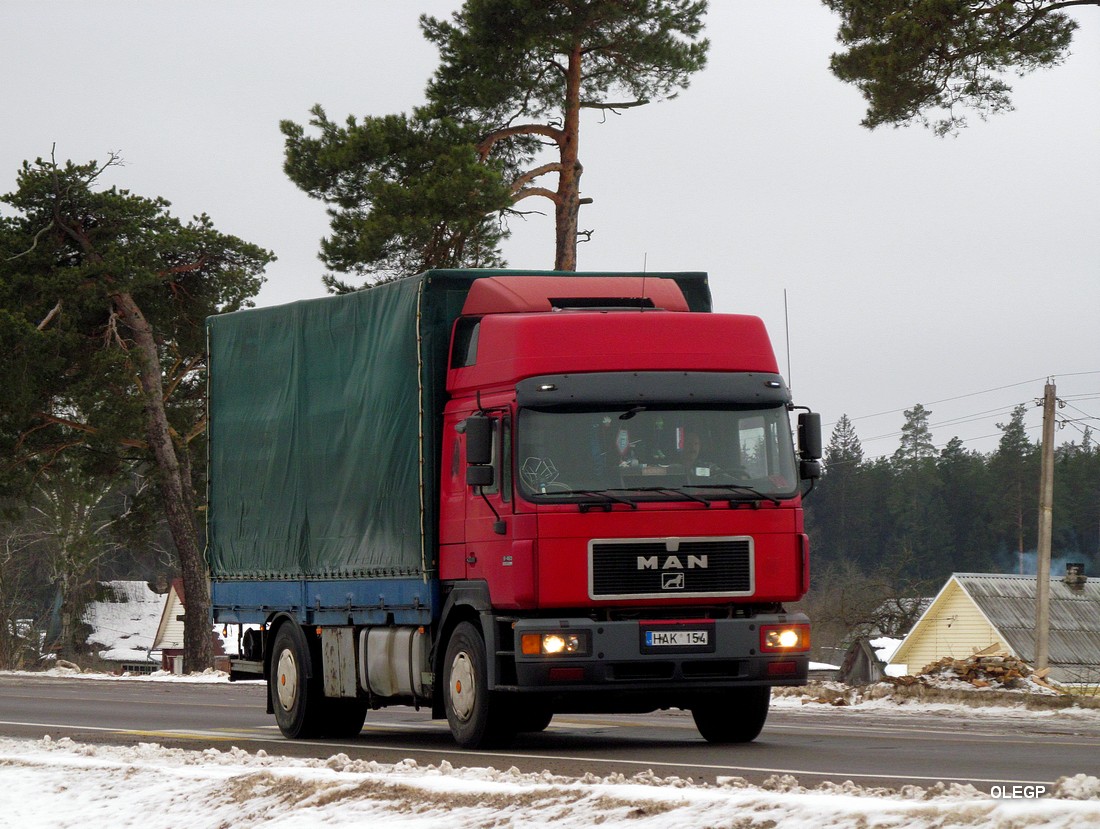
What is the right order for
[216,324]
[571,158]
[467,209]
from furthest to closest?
[571,158], [467,209], [216,324]

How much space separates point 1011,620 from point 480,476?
54227 millimetres

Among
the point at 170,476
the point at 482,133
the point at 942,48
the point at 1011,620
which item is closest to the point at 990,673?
the point at 942,48

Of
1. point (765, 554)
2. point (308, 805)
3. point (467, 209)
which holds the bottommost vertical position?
point (308, 805)

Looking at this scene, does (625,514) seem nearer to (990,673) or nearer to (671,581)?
(671,581)

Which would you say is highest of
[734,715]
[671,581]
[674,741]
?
[671,581]

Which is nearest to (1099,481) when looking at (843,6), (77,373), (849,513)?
(849,513)

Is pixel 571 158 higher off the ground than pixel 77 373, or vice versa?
pixel 571 158

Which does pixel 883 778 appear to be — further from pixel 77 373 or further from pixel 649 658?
pixel 77 373

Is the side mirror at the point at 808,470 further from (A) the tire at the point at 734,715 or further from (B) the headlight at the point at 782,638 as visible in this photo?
(A) the tire at the point at 734,715

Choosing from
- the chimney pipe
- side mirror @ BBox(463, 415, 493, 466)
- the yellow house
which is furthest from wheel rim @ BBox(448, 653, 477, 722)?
the chimney pipe

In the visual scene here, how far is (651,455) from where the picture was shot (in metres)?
14.0

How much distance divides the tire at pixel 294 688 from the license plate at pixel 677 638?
469 centimetres

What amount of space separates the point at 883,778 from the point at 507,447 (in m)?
4.37

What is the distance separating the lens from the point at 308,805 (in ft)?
34.0
